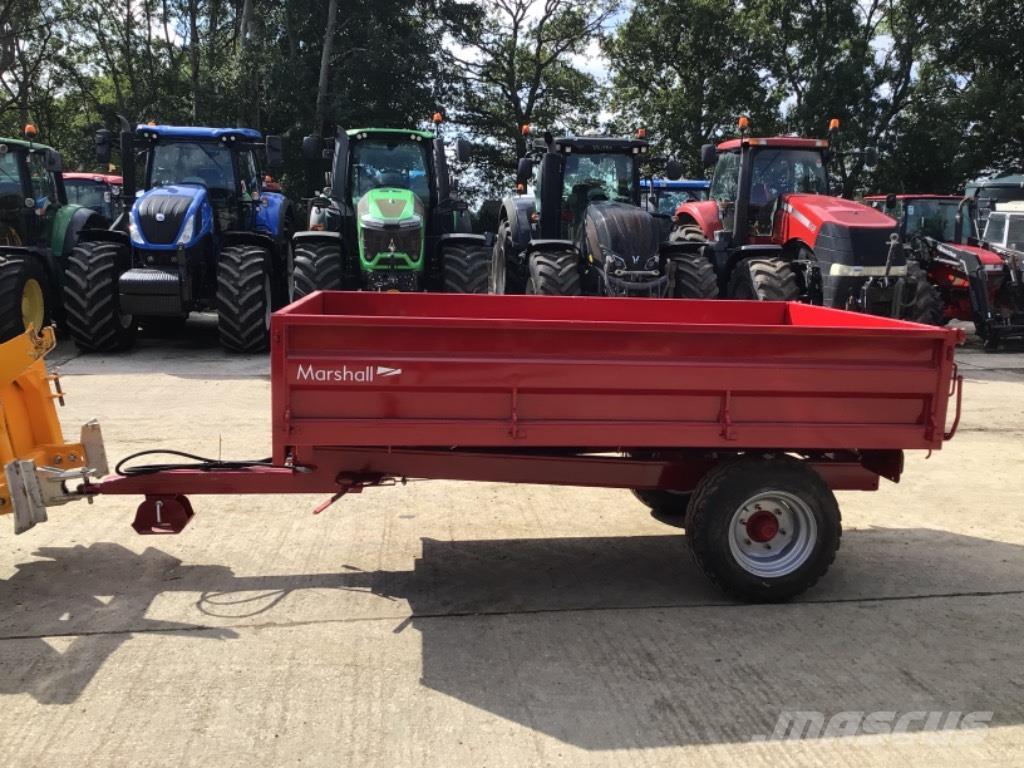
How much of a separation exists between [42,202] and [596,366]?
10082 millimetres

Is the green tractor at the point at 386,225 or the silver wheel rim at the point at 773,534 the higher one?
the green tractor at the point at 386,225

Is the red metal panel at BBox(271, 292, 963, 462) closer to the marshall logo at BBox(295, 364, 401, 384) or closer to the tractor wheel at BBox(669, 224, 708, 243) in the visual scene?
the marshall logo at BBox(295, 364, 401, 384)

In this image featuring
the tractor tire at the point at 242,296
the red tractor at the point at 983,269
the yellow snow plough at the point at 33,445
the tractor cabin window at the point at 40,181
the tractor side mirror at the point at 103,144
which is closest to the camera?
the yellow snow plough at the point at 33,445

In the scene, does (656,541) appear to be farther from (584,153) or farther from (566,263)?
(584,153)

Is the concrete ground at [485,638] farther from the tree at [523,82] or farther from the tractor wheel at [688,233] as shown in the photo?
the tree at [523,82]

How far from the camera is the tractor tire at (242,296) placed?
10484mm

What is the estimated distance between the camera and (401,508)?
217 inches

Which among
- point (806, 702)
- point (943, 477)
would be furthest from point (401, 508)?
point (943, 477)

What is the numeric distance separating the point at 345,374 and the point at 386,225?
277 inches

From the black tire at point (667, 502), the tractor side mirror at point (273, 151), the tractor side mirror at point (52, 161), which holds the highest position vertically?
the tractor side mirror at point (273, 151)

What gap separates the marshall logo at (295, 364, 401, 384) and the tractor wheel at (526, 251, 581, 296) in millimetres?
5925

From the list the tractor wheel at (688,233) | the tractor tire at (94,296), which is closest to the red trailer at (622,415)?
the tractor tire at (94,296)

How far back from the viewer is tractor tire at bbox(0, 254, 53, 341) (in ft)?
32.6

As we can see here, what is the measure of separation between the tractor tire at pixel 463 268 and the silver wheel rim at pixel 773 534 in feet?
23.4
